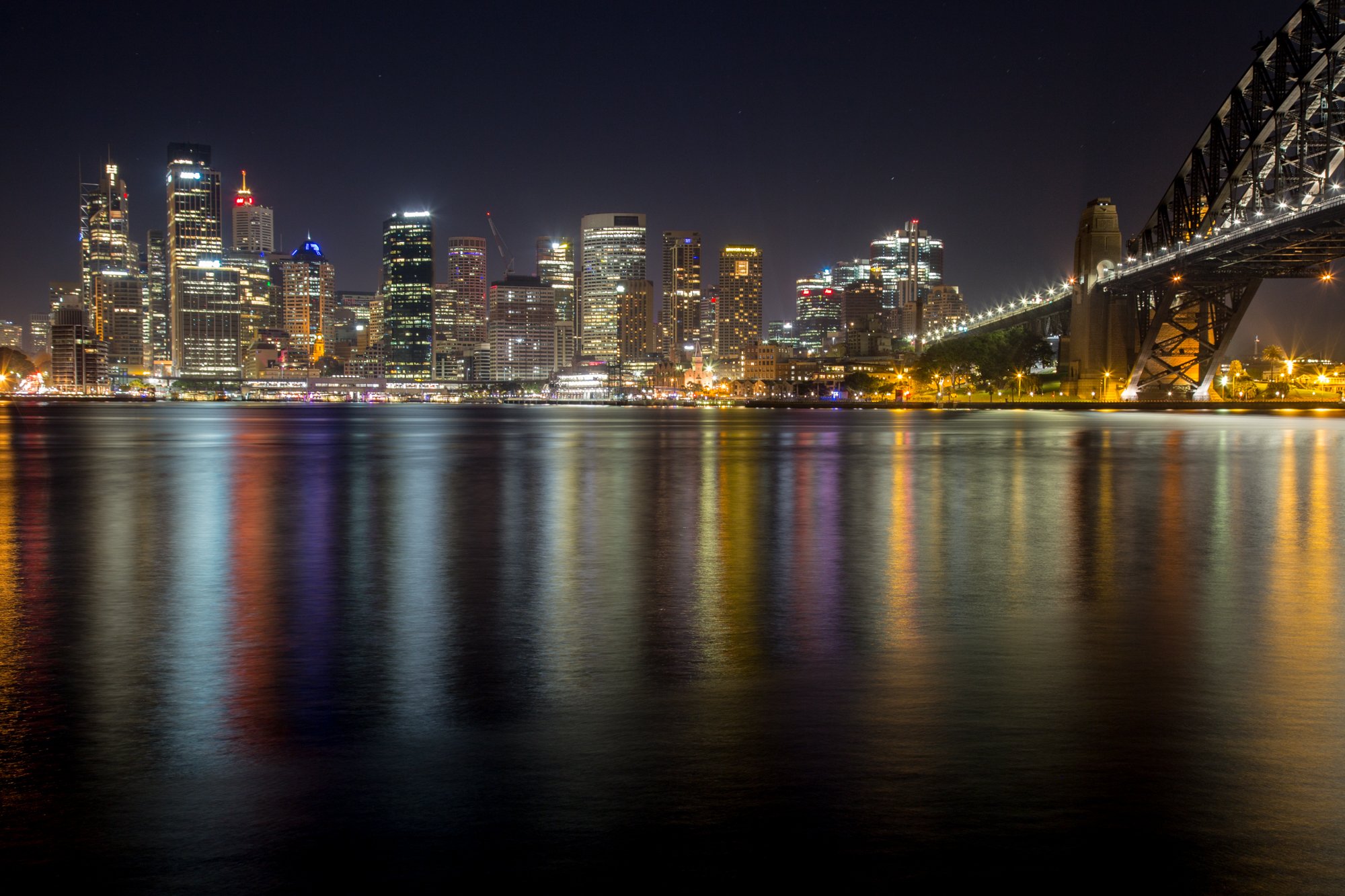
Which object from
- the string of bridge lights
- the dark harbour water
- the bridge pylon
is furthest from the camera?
the bridge pylon

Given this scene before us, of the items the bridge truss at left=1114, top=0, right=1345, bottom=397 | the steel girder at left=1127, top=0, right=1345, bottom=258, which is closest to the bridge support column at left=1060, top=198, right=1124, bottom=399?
the bridge truss at left=1114, top=0, right=1345, bottom=397

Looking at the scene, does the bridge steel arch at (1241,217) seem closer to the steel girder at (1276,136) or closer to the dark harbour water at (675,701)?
the steel girder at (1276,136)

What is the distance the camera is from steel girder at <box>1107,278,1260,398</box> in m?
97.9

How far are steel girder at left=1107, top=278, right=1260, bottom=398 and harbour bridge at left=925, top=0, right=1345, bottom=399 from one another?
15 centimetres

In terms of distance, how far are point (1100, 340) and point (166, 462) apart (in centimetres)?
10079

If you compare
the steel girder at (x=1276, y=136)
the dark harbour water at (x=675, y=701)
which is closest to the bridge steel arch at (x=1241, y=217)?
the steel girder at (x=1276, y=136)

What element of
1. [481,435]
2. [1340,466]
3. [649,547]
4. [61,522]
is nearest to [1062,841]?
[649,547]

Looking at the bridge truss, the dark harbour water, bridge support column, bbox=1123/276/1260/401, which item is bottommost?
the dark harbour water

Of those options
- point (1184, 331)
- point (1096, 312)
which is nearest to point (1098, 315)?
point (1096, 312)

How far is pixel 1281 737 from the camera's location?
6926mm

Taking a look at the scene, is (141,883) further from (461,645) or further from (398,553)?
(398,553)

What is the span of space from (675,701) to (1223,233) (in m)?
92.1

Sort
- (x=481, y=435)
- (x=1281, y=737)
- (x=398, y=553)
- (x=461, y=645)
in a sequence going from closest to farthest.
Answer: (x=1281, y=737) → (x=461, y=645) → (x=398, y=553) → (x=481, y=435)

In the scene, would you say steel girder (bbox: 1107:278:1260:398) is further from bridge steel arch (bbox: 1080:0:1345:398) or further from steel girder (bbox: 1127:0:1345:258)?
steel girder (bbox: 1127:0:1345:258)
